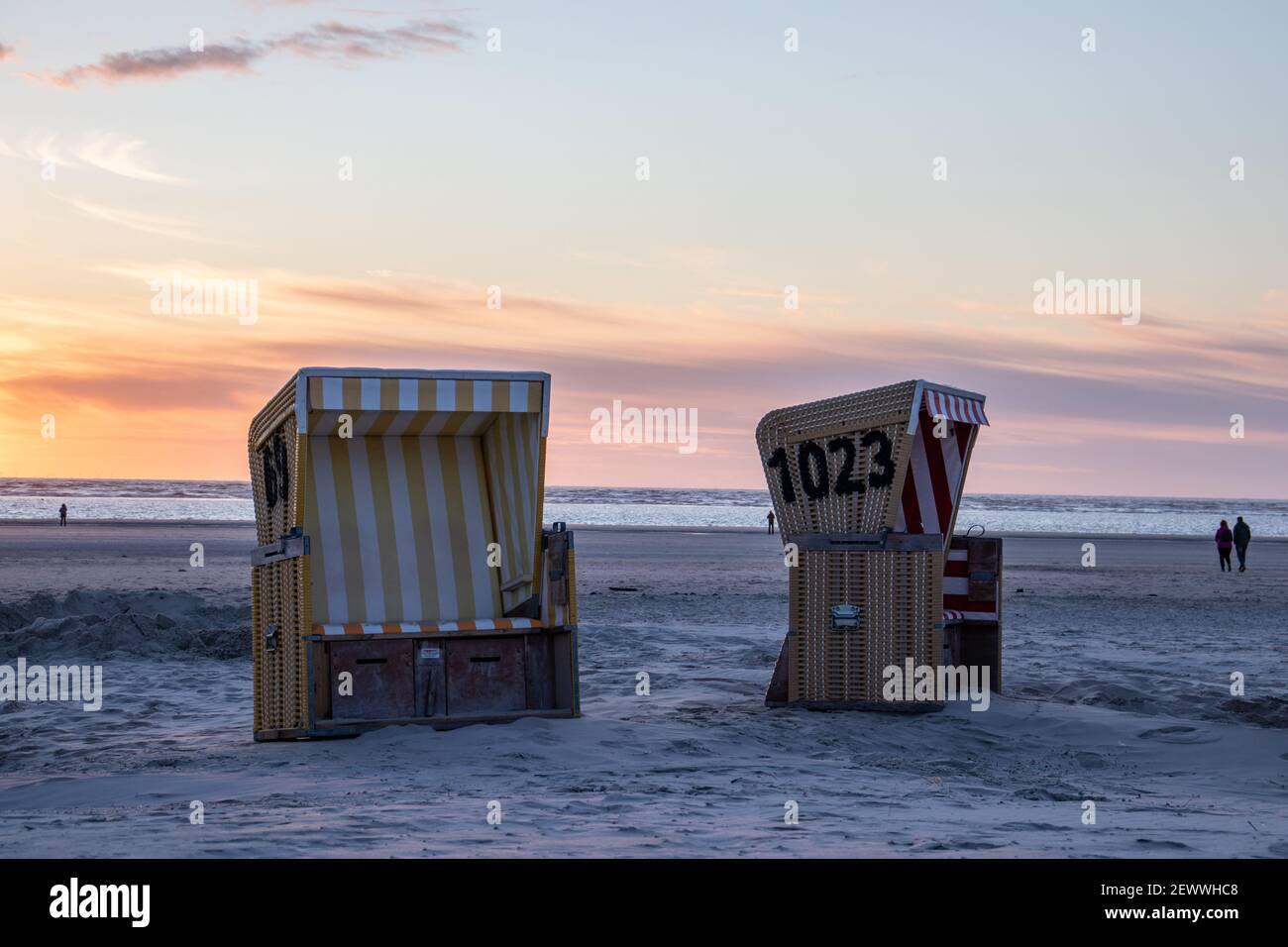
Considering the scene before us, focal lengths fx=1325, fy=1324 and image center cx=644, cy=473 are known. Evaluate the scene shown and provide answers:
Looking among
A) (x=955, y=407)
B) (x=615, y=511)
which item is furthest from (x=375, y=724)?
(x=615, y=511)

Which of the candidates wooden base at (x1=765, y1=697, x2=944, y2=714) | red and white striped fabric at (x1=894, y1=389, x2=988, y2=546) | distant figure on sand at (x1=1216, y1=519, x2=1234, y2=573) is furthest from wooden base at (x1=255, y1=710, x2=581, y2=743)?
distant figure on sand at (x1=1216, y1=519, x2=1234, y2=573)

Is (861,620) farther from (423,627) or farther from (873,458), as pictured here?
(423,627)

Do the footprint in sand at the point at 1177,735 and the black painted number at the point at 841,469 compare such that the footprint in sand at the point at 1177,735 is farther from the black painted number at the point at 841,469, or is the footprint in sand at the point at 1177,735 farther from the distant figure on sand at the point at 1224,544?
the distant figure on sand at the point at 1224,544

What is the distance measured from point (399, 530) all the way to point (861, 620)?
12.9 feet

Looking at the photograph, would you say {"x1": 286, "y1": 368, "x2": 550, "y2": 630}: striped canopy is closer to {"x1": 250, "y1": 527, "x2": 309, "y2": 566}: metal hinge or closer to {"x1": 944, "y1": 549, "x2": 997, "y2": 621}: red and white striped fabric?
{"x1": 250, "y1": 527, "x2": 309, "y2": 566}: metal hinge

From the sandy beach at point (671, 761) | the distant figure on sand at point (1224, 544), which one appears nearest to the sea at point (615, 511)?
the distant figure on sand at point (1224, 544)

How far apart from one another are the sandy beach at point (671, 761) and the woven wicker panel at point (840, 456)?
65.5 inches

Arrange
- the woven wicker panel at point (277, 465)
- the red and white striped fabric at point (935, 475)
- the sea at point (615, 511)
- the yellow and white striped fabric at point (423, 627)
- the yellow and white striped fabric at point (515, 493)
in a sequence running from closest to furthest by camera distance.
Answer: the woven wicker panel at point (277, 465) → the yellow and white striped fabric at point (423, 627) → the yellow and white striped fabric at point (515, 493) → the red and white striped fabric at point (935, 475) → the sea at point (615, 511)

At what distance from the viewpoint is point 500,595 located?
1118 centimetres

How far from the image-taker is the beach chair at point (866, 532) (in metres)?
10.8

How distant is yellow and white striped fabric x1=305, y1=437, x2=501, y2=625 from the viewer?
10836 mm

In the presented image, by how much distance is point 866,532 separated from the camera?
36.0 feet
